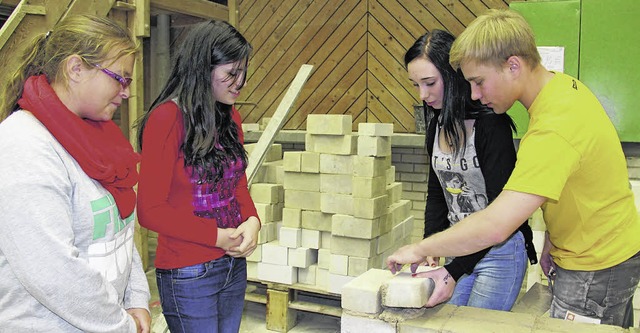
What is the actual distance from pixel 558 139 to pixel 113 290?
53.4 inches

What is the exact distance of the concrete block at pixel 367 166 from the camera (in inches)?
170

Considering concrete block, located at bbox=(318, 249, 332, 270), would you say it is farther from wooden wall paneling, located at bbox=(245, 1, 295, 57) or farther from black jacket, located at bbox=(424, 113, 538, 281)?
wooden wall paneling, located at bbox=(245, 1, 295, 57)

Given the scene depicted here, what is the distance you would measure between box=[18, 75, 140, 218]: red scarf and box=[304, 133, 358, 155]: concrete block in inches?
112

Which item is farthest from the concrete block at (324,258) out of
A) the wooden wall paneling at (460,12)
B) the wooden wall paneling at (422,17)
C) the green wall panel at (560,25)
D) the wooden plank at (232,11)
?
the wooden plank at (232,11)

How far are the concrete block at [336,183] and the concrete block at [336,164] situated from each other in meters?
0.04

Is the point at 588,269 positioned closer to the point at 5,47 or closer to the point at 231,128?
the point at 231,128

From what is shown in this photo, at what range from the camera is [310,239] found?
4.67m

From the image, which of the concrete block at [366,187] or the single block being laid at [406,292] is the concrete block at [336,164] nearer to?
the concrete block at [366,187]

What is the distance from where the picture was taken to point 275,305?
4789mm

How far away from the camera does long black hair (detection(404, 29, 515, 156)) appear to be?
6.73ft

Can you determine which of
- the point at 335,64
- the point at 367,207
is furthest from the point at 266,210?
the point at 335,64

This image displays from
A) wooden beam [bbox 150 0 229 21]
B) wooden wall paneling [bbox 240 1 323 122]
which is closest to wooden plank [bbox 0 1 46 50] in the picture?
wooden beam [bbox 150 0 229 21]

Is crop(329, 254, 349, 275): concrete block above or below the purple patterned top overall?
below

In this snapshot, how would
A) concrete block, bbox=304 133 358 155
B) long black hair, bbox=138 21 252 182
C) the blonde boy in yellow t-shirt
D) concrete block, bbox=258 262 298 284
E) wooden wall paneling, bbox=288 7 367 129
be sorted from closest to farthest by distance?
the blonde boy in yellow t-shirt → long black hair, bbox=138 21 252 182 → concrete block, bbox=304 133 358 155 → concrete block, bbox=258 262 298 284 → wooden wall paneling, bbox=288 7 367 129
